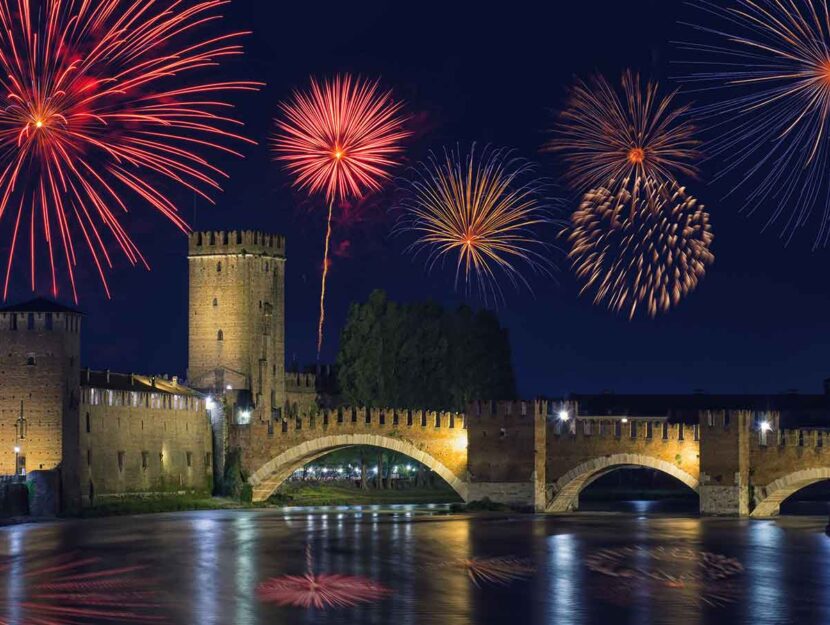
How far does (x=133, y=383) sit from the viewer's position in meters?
75.0

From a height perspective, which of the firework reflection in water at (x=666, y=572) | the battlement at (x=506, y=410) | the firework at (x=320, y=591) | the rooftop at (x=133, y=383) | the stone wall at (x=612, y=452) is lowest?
the firework reflection in water at (x=666, y=572)

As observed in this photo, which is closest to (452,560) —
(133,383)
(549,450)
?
(549,450)

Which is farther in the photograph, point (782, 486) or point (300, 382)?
point (300, 382)

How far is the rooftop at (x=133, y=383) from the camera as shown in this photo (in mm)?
70062

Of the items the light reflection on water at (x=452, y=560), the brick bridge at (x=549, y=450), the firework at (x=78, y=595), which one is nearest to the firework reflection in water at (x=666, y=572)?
the light reflection on water at (x=452, y=560)

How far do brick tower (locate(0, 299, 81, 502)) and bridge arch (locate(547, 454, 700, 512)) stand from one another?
65.3ft

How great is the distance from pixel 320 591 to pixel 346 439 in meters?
33.0

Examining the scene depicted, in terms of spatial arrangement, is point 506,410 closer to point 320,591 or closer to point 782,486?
point 782,486

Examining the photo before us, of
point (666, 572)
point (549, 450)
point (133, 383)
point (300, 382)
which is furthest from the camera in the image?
point (300, 382)

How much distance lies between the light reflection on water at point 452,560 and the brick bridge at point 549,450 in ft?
6.10

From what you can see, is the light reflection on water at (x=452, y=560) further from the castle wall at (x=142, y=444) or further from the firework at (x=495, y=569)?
the castle wall at (x=142, y=444)

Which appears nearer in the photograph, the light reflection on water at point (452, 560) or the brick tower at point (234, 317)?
the light reflection on water at point (452, 560)

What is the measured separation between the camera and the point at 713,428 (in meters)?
69.3

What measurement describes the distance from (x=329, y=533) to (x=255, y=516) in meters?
9.59
